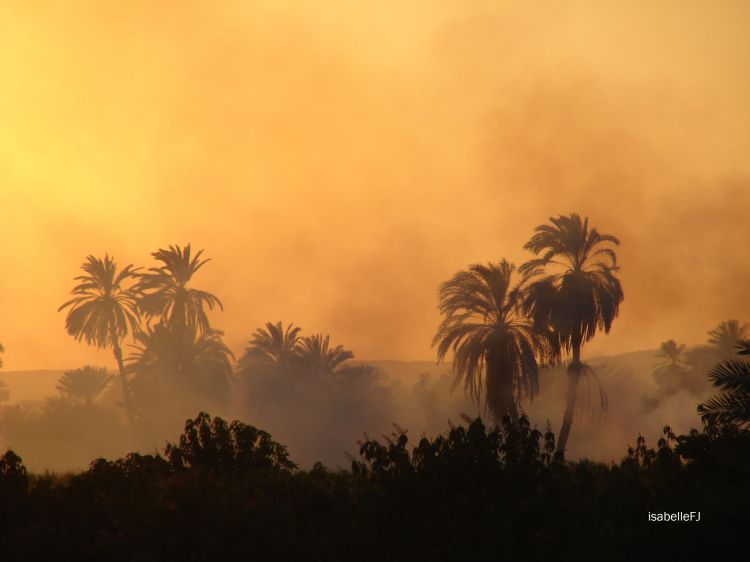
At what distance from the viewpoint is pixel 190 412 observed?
8662 cm

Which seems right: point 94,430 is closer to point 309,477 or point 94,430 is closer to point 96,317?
point 96,317

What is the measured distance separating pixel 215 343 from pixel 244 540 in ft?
220

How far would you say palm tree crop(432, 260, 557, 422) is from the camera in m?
53.9

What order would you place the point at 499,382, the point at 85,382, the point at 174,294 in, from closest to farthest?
the point at 499,382, the point at 174,294, the point at 85,382

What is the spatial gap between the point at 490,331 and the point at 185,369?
39482 millimetres

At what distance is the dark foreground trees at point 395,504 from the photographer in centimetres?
2038

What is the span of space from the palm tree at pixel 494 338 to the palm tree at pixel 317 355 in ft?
117

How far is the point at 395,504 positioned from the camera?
20922mm

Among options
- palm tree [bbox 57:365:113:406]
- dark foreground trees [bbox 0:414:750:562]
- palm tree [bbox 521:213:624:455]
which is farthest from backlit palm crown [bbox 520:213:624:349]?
palm tree [bbox 57:365:113:406]

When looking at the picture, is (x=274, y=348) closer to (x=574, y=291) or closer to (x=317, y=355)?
(x=317, y=355)

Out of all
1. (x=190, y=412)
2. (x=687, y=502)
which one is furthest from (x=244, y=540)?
(x=190, y=412)

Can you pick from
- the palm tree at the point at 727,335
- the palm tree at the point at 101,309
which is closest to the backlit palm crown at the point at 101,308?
the palm tree at the point at 101,309

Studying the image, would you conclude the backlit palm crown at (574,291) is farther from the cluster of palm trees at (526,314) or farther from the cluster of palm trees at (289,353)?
the cluster of palm trees at (289,353)

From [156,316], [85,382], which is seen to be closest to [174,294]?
[156,316]
